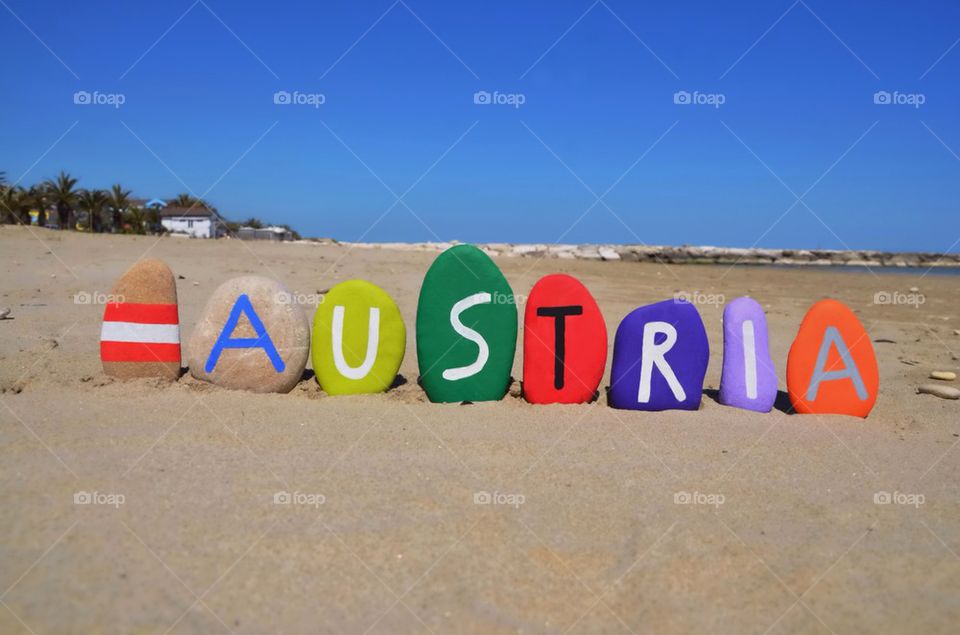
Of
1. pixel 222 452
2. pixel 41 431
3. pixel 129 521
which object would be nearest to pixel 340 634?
pixel 129 521

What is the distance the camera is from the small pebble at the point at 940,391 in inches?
249

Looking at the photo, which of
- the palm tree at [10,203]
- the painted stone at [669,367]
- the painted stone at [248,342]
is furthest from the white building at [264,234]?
the painted stone at [669,367]

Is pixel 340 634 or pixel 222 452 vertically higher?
pixel 222 452

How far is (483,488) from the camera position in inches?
148

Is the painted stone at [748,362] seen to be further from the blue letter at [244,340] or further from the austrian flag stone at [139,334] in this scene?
the austrian flag stone at [139,334]

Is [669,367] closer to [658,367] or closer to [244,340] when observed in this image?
[658,367]

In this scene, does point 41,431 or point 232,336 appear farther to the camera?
point 232,336

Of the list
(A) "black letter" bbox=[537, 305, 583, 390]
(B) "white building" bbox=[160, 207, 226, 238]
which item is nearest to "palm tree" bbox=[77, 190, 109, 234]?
(B) "white building" bbox=[160, 207, 226, 238]

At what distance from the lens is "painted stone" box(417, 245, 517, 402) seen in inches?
212

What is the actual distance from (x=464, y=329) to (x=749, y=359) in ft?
7.05

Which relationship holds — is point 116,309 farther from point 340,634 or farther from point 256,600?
point 340,634

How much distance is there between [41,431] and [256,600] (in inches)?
91.4

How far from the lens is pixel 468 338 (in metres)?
5.40

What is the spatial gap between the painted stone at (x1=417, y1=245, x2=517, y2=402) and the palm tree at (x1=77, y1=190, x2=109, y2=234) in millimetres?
25339
